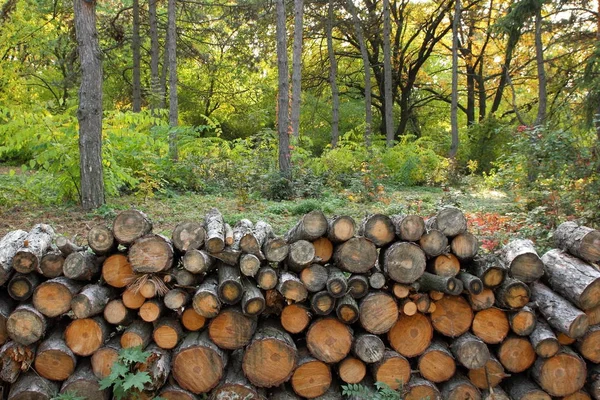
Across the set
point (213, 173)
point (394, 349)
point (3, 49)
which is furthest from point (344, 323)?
point (3, 49)

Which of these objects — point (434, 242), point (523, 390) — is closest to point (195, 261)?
point (434, 242)

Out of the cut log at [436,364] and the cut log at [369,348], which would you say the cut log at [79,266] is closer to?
the cut log at [369,348]

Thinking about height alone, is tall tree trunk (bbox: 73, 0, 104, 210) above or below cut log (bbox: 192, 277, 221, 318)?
above

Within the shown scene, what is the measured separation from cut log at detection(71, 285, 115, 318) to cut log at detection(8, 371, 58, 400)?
1.72ft

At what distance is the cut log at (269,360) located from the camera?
354 cm

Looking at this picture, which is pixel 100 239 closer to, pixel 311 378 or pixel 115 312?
pixel 115 312

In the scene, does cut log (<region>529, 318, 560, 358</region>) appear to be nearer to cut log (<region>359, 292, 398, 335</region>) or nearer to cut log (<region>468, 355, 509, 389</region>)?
cut log (<region>468, 355, 509, 389</region>)

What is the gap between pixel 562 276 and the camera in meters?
3.84

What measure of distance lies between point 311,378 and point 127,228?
171cm

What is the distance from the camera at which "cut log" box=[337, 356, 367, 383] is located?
12.0 ft

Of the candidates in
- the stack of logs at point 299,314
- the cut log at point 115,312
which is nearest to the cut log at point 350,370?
the stack of logs at point 299,314

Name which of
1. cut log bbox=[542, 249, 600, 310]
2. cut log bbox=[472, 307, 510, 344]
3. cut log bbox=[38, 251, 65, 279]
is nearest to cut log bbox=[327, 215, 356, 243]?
cut log bbox=[472, 307, 510, 344]

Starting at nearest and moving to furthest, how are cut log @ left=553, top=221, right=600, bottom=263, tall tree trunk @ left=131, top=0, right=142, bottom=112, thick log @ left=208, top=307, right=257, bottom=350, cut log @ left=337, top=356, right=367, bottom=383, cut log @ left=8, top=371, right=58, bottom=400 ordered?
cut log @ left=8, top=371, right=58, bottom=400 → thick log @ left=208, top=307, right=257, bottom=350 → cut log @ left=337, top=356, right=367, bottom=383 → cut log @ left=553, top=221, right=600, bottom=263 → tall tree trunk @ left=131, top=0, right=142, bottom=112

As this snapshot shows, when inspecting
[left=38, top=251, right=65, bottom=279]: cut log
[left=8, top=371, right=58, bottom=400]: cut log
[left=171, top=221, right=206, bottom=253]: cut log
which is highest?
[left=171, top=221, right=206, bottom=253]: cut log
